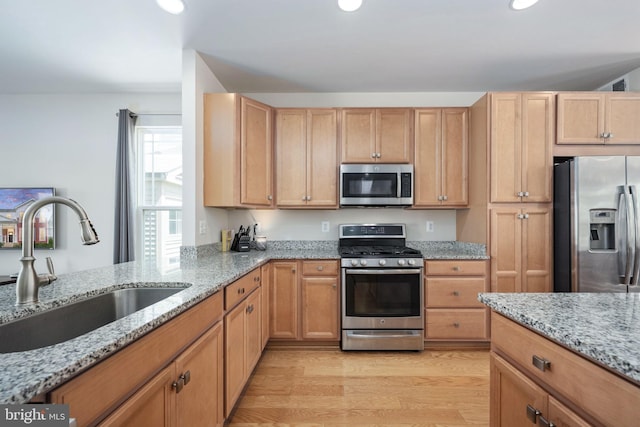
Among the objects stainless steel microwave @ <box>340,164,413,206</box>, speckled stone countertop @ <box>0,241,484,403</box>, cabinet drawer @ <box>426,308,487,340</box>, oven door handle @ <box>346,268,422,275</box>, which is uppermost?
stainless steel microwave @ <box>340,164,413,206</box>

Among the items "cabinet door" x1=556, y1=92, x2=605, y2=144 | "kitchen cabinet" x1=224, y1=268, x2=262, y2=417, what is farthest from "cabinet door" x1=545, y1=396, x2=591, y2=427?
"cabinet door" x1=556, y1=92, x2=605, y2=144

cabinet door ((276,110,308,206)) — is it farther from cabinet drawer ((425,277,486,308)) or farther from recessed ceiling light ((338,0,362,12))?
cabinet drawer ((425,277,486,308))

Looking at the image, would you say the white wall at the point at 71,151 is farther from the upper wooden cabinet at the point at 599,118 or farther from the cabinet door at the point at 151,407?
the upper wooden cabinet at the point at 599,118

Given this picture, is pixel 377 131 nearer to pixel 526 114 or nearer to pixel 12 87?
pixel 526 114

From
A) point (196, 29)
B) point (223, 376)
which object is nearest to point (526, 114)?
point (196, 29)

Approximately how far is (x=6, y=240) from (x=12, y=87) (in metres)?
1.76

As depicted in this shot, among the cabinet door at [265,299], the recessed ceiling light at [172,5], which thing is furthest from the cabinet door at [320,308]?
the recessed ceiling light at [172,5]

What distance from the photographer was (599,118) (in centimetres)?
259

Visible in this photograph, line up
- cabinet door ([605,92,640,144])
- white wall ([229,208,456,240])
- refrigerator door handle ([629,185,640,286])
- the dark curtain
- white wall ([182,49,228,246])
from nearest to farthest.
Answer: refrigerator door handle ([629,185,640,286]) → white wall ([182,49,228,246]) → cabinet door ([605,92,640,144]) → the dark curtain → white wall ([229,208,456,240])

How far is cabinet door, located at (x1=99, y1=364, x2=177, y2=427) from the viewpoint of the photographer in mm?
780

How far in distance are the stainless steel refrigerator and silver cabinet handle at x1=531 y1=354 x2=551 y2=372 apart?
80.5 inches

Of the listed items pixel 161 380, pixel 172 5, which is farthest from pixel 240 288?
pixel 172 5

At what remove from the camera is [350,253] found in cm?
279

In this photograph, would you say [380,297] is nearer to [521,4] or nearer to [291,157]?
[291,157]
